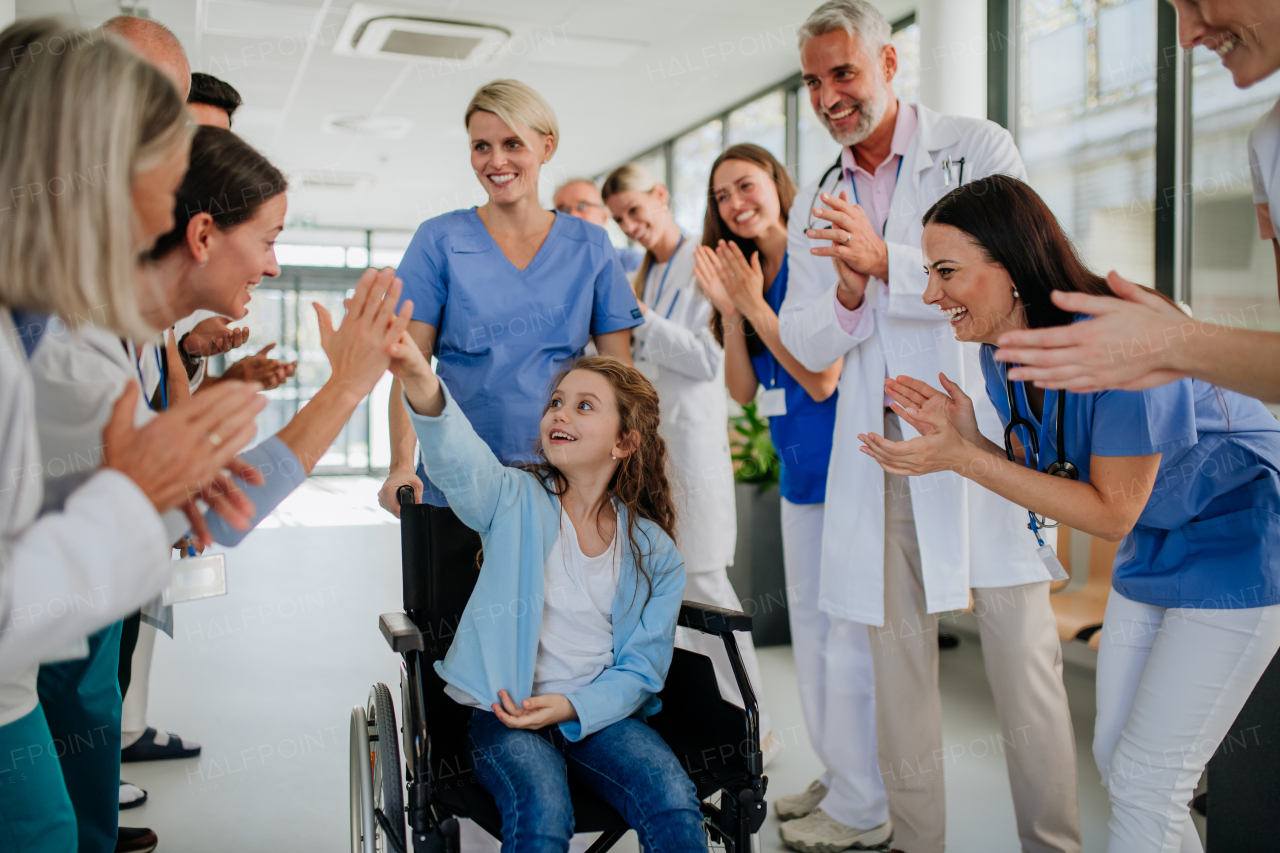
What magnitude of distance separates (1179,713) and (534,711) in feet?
3.33

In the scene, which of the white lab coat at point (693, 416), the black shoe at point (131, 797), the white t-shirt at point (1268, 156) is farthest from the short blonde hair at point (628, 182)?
the black shoe at point (131, 797)

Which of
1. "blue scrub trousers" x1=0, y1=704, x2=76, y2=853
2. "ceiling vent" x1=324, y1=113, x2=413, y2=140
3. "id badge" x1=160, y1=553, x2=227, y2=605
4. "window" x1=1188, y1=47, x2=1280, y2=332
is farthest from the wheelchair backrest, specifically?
"ceiling vent" x1=324, y1=113, x2=413, y2=140

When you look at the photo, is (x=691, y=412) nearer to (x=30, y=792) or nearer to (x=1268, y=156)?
(x=1268, y=156)

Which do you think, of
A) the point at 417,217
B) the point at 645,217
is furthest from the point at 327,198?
the point at 645,217

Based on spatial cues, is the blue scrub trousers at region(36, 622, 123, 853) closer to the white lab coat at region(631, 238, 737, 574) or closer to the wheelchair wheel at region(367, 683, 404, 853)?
the wheelchair wheel at region(367, 683, 404, 853)

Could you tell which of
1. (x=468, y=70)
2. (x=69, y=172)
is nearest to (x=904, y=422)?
(x=69, y=172)

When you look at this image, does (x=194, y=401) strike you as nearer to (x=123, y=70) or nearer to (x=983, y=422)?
(x=123, y=70)

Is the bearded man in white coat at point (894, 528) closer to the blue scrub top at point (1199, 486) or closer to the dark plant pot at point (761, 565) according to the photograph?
the blue scrub top at point (1199, 486)

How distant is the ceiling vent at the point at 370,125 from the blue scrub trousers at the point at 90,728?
6.18 metres

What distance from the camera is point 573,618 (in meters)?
1.68

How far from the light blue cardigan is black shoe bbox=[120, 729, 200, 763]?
5.37 feet

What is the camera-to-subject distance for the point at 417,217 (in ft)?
36.8

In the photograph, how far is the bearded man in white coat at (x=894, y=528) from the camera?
1.84 m

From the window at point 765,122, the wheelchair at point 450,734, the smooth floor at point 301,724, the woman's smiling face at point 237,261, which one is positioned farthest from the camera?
the window at point 765,122
